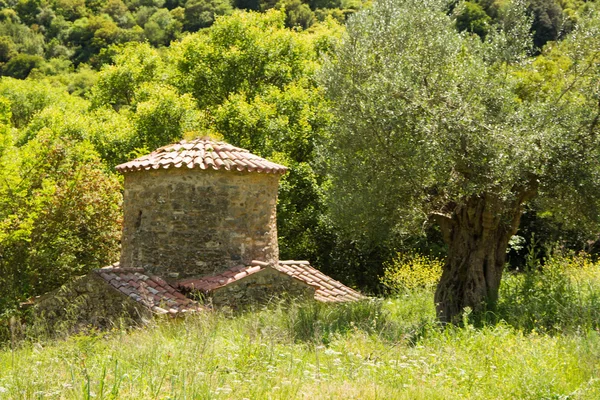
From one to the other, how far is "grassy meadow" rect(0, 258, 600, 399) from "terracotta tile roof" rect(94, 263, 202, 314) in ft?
8.58

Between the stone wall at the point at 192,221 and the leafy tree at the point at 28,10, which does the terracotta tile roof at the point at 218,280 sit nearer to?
the stone wall at the point at 192,221

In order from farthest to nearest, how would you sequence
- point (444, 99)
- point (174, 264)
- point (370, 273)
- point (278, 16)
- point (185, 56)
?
point (278, 16) < point (185, 56) < point (370, 273) < point (174, 264) < point (444, 99)

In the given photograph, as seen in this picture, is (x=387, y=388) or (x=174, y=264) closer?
(x=387, y=388)

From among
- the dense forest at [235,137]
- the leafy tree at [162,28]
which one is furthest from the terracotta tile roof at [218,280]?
the leafy tree at [162,28]

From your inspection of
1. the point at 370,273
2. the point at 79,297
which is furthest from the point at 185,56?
the point at 79,297

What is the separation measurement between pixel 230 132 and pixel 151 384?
17.1 metres

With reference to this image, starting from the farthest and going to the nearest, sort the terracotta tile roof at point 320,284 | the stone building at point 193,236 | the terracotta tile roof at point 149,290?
the terracotta tile roof at point 320,284 → the stone building at point 193,236 → the terracotta tile roof at point 149,290

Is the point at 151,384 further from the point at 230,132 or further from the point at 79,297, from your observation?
the point at 230,132

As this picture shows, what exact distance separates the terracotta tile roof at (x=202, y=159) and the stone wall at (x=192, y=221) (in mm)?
186

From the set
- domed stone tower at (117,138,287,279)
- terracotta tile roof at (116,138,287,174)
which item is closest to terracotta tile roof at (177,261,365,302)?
domed stone tower at (117,138,287,279)

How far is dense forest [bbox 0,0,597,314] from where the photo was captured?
509 inches

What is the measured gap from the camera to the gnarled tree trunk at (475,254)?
35.2ft

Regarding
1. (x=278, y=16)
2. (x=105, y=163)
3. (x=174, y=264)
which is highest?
(x=278, y=16)

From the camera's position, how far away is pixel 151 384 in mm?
5531
